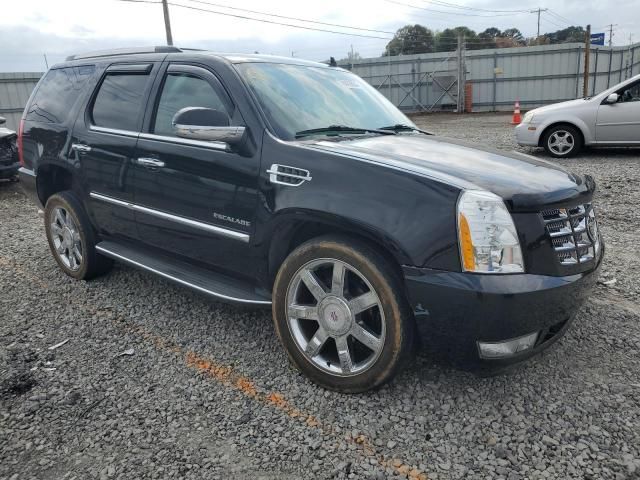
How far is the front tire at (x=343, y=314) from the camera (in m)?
2.49

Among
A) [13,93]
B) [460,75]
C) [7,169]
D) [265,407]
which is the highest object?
[13,93]

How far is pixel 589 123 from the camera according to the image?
31.8ft

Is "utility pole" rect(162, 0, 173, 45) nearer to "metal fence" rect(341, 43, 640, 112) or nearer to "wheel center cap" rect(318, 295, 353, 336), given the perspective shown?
"metal fence" rect(341, 43, 640, 112)

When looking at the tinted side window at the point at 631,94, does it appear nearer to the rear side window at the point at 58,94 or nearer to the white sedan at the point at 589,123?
the white sedan at the point at 589,123

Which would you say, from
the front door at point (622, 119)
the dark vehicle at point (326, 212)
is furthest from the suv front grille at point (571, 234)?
the front door at point (622, 119)

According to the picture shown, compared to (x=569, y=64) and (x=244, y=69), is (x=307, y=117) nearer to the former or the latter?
(x=244, y=69)

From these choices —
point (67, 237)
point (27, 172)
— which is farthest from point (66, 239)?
point (27, 172)

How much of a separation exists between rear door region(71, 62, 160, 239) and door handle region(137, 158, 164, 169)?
0.14m

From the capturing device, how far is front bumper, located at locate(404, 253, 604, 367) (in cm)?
228

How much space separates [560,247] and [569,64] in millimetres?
23934

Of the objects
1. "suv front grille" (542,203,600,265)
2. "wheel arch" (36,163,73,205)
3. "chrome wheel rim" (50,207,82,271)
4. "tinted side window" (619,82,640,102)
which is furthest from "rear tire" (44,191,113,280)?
"tinted side window" (619,82,640,102)

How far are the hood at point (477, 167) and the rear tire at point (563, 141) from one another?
7.65 metres

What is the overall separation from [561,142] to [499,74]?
50.4 ft

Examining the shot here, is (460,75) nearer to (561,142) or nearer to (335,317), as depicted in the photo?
(561,142)
